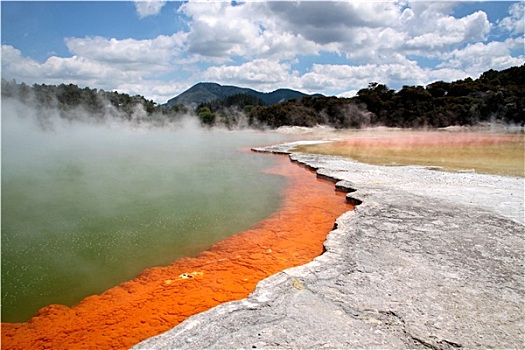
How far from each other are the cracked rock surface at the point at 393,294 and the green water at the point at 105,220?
2.16 metres

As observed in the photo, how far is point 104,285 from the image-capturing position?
4.40m

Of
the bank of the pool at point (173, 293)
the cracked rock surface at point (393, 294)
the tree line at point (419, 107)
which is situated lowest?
the bank of the pool at point (173, 293)

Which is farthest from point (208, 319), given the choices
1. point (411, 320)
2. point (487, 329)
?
point (487, 329)

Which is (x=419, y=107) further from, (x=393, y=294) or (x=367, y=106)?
(x=393, y=294)

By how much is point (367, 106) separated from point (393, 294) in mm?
47638

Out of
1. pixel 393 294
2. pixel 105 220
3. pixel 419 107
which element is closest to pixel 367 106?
pixel 419 107

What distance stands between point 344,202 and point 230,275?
4222 mm

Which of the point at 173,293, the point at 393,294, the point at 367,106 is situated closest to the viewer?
the point at 393,294

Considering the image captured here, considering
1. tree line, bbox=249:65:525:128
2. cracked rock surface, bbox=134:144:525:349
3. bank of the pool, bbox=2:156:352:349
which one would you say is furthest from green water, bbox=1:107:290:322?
tree line, bbox=249:65:525:128

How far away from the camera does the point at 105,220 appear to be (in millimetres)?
6711

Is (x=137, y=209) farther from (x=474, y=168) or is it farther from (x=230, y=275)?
(x=474, y=168)

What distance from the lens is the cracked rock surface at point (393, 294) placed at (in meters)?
2.81

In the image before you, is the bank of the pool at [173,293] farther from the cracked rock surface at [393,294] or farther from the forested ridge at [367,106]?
the forested ridge at [367,106]

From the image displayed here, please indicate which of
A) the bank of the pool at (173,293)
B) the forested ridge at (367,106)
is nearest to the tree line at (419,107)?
the forested ridge at (367,106)
